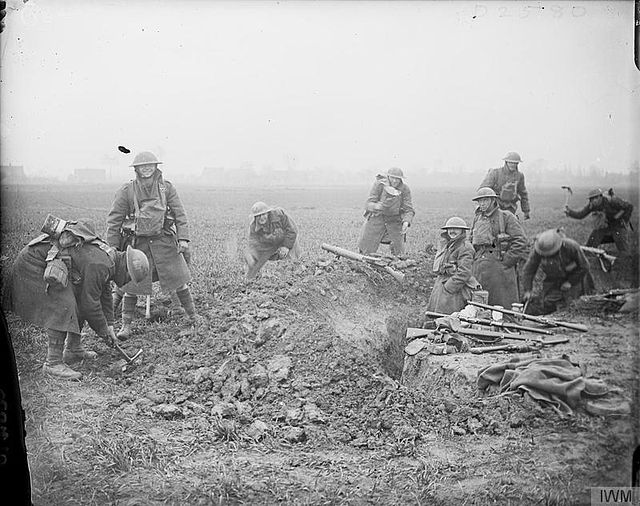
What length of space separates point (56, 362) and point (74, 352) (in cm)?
13

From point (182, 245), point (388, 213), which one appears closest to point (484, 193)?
point (388, 213)

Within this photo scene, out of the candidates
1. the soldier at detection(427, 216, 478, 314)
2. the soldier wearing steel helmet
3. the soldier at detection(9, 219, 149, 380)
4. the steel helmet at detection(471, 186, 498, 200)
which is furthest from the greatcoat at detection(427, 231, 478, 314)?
the soldier at detection(9, 219, 149, 380)

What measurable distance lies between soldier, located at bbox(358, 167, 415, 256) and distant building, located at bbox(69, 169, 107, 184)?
5.87ft

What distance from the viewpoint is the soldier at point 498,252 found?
172 inches

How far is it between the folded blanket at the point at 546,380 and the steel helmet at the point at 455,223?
3.06 feet

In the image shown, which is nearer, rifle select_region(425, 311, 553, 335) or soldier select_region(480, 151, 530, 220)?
rifle select_region(425, 311, 553, 335)

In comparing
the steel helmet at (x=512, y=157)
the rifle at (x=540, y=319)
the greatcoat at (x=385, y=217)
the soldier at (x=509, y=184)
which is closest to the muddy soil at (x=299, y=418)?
the rifle at (x=540, y=319)

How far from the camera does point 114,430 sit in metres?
4.10

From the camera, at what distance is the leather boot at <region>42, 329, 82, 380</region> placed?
4.29 meters

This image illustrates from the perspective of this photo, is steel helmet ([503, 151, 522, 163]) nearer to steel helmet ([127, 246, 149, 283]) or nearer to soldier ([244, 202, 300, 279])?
soldier ([244, 202, 300, 279])

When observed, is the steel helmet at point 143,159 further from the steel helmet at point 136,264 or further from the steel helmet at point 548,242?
the steel helmet at point 548,242

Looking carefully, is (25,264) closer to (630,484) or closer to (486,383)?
(486,383)

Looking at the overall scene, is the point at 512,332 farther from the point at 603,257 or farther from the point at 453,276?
the point at 603,257

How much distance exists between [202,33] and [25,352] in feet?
7.90
